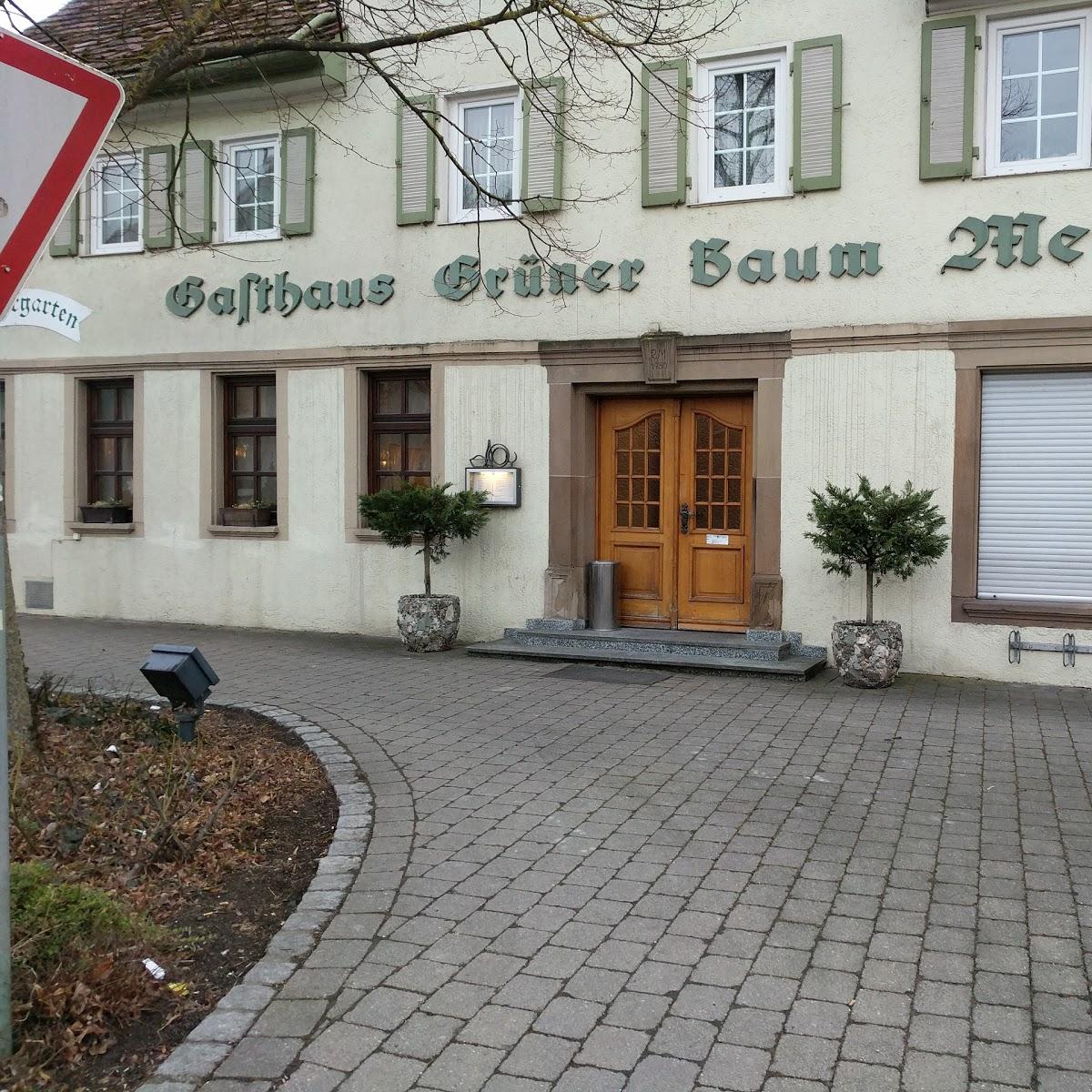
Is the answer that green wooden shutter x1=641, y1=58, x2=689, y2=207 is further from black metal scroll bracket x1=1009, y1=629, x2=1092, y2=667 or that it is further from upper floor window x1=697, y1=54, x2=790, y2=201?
black metal scroll bracket x1=1009, y1=629, x2=1092, y2=667

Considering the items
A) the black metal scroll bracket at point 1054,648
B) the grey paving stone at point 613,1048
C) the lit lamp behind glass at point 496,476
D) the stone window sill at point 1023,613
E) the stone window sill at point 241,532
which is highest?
the lit lamp behind glass at point 496,476

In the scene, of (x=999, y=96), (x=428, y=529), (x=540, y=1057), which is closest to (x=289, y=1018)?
(x=540, y=1057)

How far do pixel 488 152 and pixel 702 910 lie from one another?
946 cm

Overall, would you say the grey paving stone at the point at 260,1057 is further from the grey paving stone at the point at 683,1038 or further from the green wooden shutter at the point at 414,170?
the green wooden shutter at the point at 414,170

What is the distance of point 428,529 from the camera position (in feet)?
36.6

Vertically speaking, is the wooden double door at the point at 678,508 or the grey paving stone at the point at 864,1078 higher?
the wooden double door at the point at 678,508

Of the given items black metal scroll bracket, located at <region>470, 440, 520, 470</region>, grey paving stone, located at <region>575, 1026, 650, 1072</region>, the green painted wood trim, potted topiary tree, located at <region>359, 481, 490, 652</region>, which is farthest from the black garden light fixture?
the green painted wood trim

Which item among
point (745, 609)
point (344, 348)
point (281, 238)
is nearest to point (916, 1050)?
point (745, 609)

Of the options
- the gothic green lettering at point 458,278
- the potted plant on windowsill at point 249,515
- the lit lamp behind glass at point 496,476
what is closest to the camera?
the lit lamp behind glass at point 496,476

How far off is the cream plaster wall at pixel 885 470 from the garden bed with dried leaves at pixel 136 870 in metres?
5.15

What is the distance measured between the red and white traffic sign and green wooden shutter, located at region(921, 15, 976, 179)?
27.5 ft

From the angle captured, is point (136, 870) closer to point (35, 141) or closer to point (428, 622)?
point (35, 141)

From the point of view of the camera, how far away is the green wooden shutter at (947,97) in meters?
9.94

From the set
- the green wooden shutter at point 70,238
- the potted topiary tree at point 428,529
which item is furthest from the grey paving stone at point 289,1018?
the green wooden shutter at point 70,238
